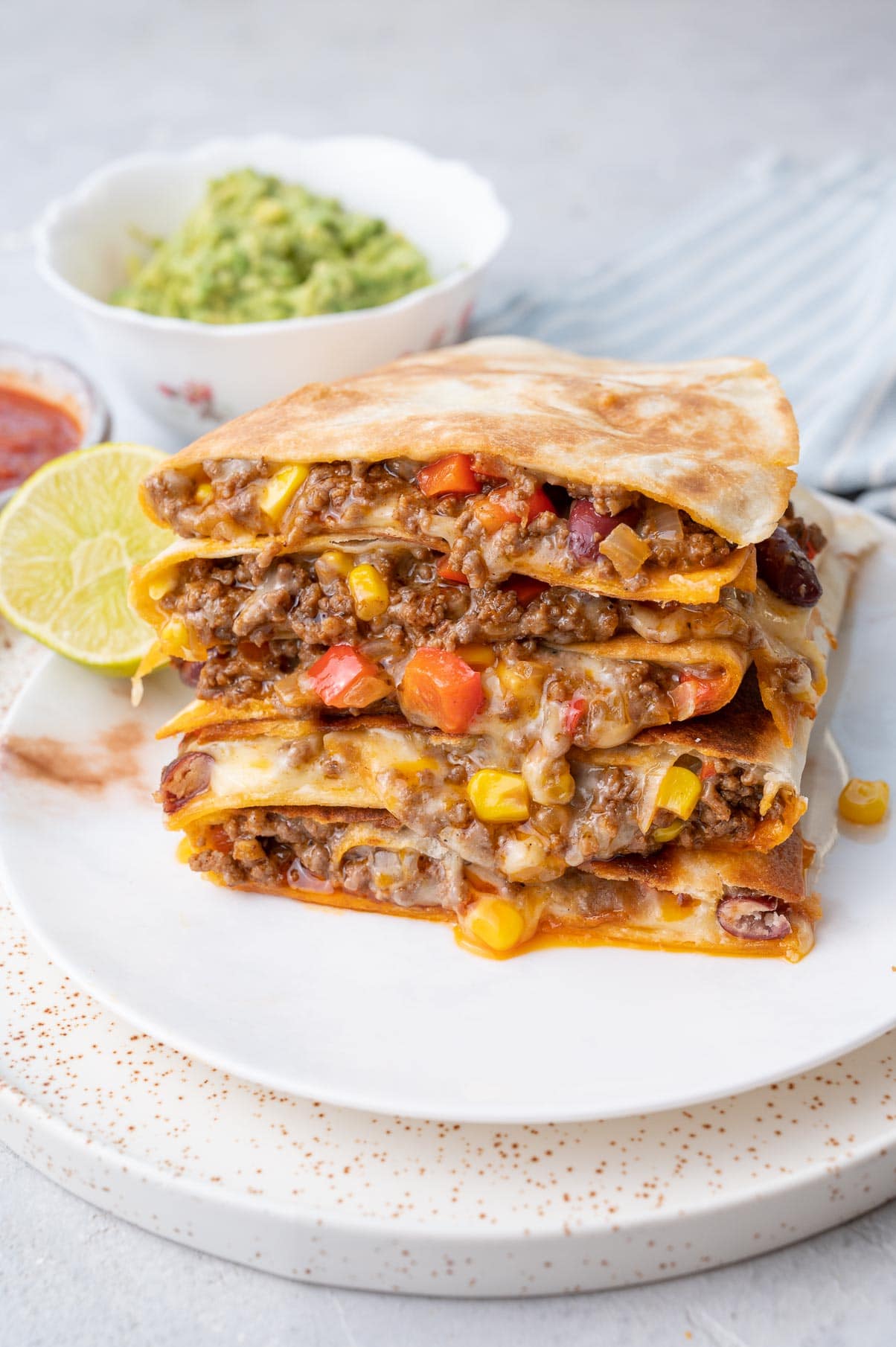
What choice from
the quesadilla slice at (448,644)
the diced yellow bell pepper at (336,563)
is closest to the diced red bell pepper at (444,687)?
the quesadilla slice at (448,644)

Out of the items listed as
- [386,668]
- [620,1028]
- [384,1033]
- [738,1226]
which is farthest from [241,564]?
[738,1226]

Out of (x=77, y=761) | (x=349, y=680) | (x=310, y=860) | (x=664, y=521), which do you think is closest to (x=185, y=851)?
(x=310, y=860)

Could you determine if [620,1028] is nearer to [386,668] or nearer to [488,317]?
[386,668]

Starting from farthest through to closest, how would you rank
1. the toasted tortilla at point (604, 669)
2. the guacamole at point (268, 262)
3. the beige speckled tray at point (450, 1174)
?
the guacamole at point (268, 262) → the toasted tortilla at point (604, 669) → the beige speckled tray at point (450, 1174)

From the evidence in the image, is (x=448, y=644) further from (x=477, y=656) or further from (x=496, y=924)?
(x=496, y=924)

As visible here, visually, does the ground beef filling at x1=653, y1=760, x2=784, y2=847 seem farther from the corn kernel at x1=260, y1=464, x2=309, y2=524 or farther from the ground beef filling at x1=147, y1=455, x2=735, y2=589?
the corn kernel at x1=260, y1=464, x2=309, y2=524

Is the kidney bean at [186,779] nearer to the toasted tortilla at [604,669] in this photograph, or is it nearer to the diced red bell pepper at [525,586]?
the toasted tortilla at [604,669]
